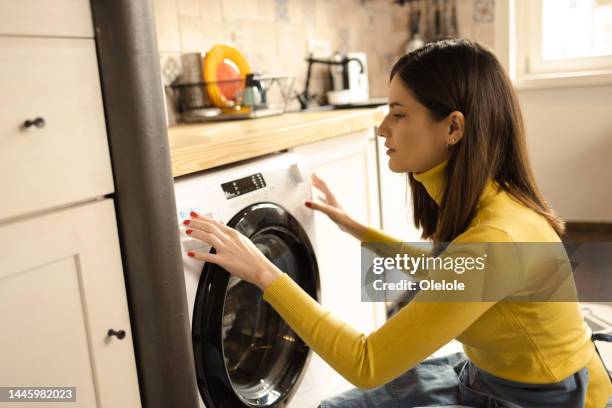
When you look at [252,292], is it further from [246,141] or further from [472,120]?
[472,120]

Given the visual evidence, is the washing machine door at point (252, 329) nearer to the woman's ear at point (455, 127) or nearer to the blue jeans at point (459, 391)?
the blue jeans at point (459, 391)

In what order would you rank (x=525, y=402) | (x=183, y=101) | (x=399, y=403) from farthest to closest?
(x=183, y=101)
(x=399, y=403)
(x=525, y=402)

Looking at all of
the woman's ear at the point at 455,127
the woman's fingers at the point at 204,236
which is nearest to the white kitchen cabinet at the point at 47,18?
the woman's fingers at the point at 204,236

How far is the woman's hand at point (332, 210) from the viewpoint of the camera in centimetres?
149

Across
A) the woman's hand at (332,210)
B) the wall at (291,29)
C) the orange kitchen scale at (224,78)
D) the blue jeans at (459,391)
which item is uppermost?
the wall at (291,29)

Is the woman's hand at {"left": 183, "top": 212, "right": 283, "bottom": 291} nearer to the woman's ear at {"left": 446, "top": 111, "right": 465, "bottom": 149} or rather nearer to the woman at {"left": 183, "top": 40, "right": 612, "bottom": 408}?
the woman at {"left": 183, "top": 40, "right": 612, "bottom": 408}

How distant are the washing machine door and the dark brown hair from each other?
16.6 inches

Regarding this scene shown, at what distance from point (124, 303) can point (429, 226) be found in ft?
2.35

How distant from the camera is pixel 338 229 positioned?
1.77m

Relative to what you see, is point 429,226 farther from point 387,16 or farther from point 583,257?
point 387,16

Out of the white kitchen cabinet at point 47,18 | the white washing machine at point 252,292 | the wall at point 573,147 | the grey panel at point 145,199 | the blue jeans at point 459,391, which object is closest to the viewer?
the white kitchen cabinet at point 47,18

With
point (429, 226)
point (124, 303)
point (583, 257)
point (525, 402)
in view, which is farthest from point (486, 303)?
point (583, 257)

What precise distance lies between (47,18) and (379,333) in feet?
2.31

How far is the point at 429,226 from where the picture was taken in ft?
4.56
